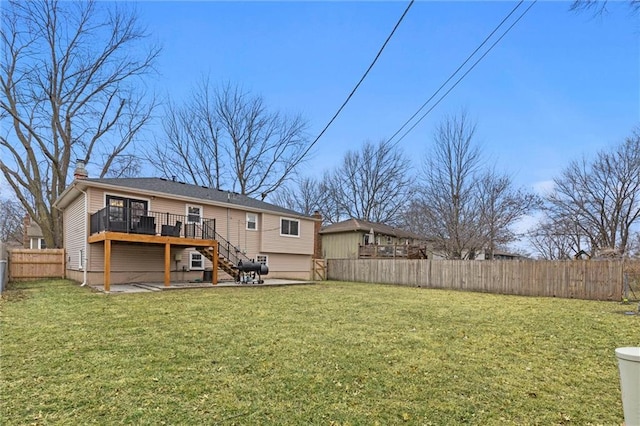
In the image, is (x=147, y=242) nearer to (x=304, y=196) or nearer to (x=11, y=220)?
(x=304, y=196)

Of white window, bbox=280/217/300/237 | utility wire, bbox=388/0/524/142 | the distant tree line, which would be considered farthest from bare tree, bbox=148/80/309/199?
utility wire, bbox=388/0/524/142

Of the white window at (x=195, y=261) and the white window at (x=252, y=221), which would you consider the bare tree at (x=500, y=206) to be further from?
the white window at (x=195, y=261)

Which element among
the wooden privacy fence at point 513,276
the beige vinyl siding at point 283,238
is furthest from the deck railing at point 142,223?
the wooden privacy fence at point 513,276

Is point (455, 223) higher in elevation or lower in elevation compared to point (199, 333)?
higher

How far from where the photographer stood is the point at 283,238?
789 inches

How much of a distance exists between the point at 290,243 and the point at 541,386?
666 inches

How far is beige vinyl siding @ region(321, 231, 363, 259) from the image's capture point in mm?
26833

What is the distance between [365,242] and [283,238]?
9.08 metres

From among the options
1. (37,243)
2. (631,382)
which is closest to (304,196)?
(37,243)

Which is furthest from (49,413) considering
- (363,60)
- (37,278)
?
(37,278)

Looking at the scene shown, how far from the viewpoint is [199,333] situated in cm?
602

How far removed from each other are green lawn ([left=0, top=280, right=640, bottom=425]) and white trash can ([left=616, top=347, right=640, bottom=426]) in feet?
3.38

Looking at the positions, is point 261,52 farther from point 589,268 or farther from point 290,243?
point 589,268

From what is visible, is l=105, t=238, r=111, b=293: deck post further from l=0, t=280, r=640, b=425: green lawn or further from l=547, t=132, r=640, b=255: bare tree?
l=547, t=132, r=640, b=255: bare tree
